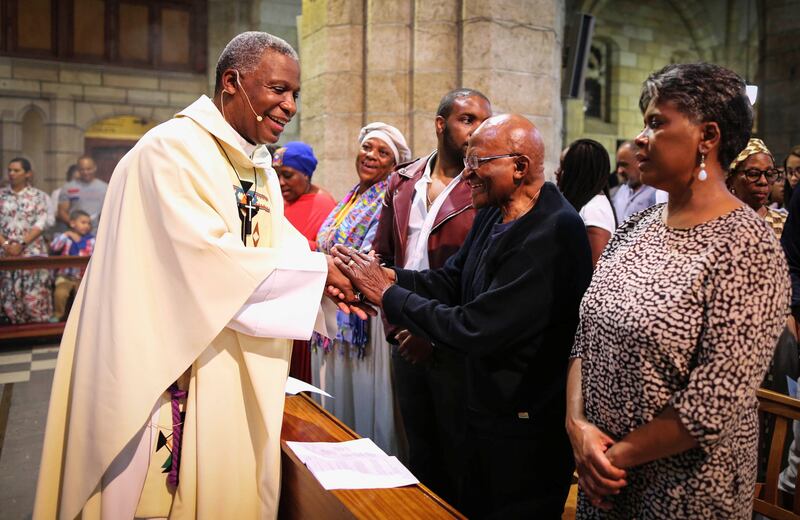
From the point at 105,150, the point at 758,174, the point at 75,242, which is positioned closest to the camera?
the point at 758,174

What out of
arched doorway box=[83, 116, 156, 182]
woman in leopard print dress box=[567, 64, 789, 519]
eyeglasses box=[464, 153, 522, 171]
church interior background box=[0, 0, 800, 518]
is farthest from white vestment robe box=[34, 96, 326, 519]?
arched doorway box=[83, 116, 156, 182]

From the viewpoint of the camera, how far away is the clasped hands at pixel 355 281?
2.41 m

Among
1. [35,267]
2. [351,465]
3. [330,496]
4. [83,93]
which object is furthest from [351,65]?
[83,93]

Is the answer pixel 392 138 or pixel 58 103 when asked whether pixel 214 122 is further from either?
pixel 58 103

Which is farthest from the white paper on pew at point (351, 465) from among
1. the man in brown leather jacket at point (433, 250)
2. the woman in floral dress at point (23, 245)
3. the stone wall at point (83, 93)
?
the stone wall at point (83, 93)

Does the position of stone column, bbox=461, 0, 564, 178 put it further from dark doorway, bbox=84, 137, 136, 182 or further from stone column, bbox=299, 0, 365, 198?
dark doorway, bbox=84, 137, 136, 182

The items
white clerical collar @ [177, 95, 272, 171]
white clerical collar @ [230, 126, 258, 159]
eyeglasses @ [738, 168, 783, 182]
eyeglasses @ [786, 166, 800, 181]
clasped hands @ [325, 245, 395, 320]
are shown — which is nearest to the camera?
white clerical collar @ [177, 95, 272, 171]

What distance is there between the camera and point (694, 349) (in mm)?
1556

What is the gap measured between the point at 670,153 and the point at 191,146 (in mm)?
1375

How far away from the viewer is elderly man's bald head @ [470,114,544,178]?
85.6 inches

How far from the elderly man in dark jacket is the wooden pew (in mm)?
320

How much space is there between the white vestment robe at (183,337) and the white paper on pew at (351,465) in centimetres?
13

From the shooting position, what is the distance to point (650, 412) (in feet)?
5.29

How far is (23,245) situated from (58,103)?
406cm
